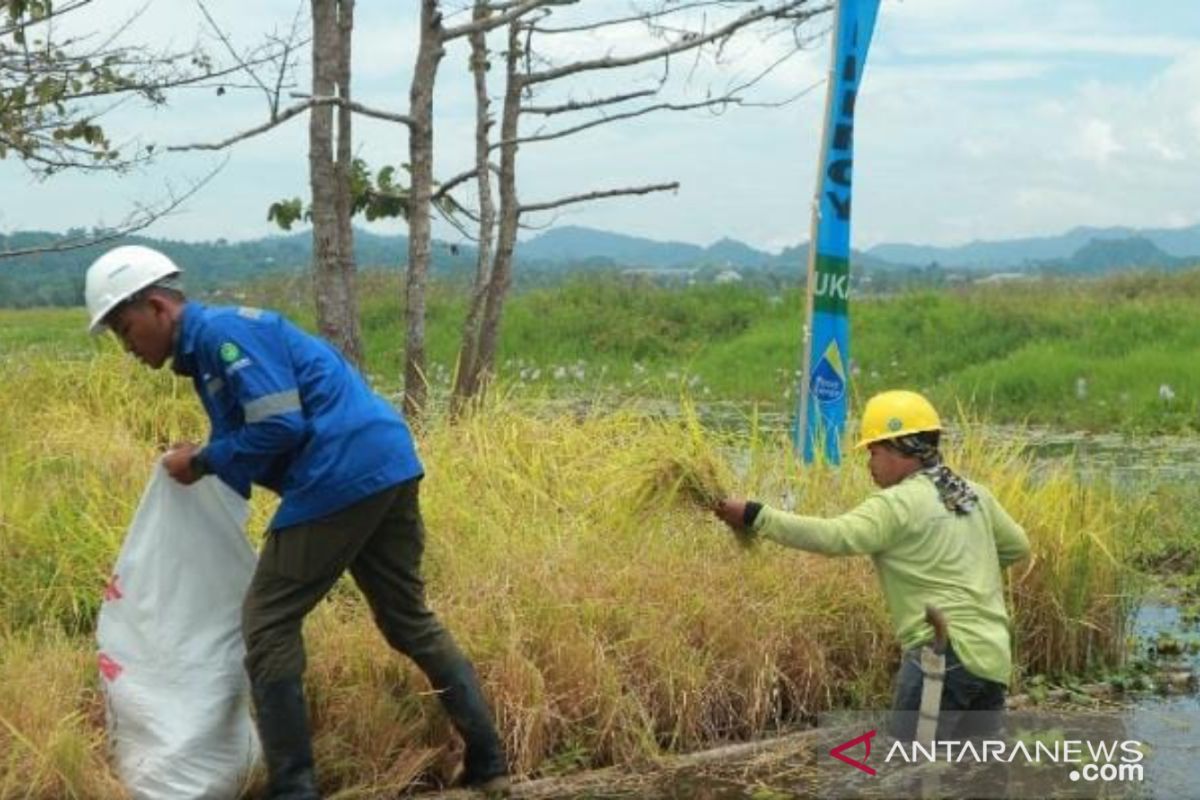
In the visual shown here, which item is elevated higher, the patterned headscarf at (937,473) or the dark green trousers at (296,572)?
the patterned headscarf at (937,473)

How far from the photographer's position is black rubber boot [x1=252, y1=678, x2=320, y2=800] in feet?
16.2

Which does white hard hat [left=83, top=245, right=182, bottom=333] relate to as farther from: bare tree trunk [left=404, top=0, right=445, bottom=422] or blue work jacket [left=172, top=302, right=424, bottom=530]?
bare tree trunk [left=404, top=0, right=445, bottom=422]

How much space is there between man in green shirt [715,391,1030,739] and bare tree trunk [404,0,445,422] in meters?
3.78

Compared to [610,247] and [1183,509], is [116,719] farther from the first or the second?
[610,247]

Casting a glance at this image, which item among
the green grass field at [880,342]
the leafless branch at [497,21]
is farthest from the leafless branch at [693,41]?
the green grass field at [880,342]

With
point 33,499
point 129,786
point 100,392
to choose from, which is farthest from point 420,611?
point 100,392

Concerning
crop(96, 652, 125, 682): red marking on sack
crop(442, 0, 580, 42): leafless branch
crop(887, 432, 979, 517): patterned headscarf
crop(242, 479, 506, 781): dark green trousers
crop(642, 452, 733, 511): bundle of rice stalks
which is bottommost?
crop(96, 652, 125, 682): red marking on sack

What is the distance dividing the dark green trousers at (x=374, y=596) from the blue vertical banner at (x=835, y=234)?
9.90 ft

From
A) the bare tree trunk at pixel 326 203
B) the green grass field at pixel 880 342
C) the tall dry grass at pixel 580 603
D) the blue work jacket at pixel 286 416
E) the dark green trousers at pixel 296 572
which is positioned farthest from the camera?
the green grass field at pixel 880 342

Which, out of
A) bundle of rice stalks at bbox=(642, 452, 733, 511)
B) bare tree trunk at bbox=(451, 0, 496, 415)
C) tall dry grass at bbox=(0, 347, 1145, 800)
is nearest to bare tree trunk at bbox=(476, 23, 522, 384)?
bare tree trunk at bbox=(451, 0, 496, 415)

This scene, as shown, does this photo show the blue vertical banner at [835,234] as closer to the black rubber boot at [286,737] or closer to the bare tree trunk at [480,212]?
the bare tree trunk at [480,212]

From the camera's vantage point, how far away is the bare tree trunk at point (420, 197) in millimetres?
8570

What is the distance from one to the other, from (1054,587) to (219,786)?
331cm

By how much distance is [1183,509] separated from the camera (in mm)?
9672
